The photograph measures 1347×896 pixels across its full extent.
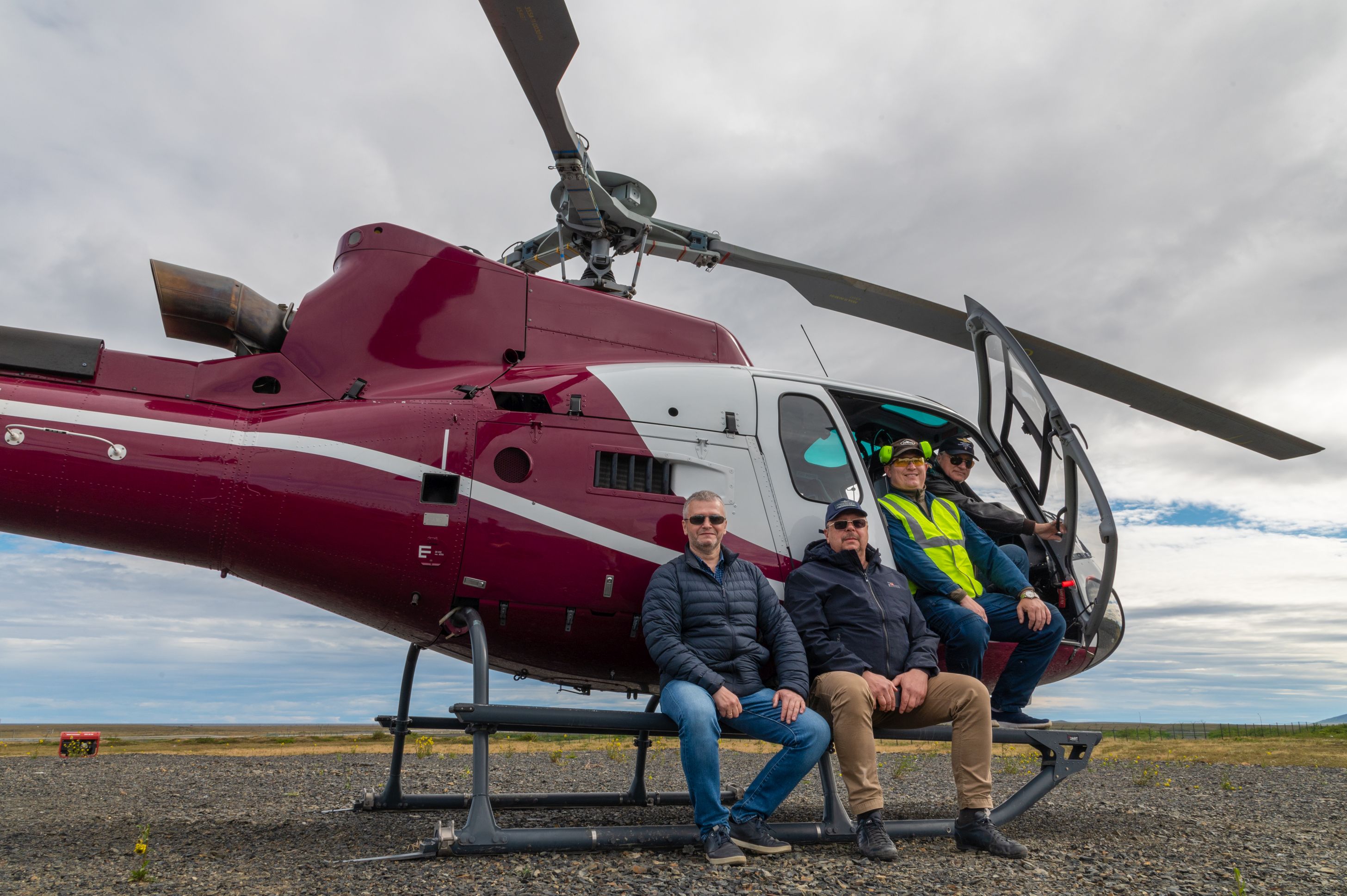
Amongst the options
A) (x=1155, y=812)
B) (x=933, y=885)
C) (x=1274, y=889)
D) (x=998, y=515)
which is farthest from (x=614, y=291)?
(x=1155, y=812)

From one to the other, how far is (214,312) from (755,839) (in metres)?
4.95

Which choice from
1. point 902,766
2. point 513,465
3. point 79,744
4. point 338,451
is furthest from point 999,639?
point 79,744

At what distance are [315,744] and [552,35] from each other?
24288mm

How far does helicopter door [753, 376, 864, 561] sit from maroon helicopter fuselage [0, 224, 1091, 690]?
331 mm

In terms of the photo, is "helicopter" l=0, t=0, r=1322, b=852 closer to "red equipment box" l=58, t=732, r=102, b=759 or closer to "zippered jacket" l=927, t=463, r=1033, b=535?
"zippered jacket" l=927, t=463, r=1033, b=535

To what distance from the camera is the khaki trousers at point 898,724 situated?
4.61m

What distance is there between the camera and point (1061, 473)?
665 cm

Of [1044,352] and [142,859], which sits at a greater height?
[1044,352]

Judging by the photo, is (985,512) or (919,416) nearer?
(985,512)

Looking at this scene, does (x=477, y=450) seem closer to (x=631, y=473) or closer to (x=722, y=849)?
(x=631, y=473)

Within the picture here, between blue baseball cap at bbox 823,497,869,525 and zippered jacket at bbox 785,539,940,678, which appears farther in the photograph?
blue baseball cap at bbox 823,497,869,525

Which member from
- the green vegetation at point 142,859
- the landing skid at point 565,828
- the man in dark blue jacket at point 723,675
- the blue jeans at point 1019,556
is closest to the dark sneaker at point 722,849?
the man in dark blue jacket at point 723,675

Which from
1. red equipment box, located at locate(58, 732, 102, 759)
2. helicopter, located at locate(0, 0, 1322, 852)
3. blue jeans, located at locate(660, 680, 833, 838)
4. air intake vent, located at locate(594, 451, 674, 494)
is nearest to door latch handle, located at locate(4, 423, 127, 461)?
helicopter, located at locate(0, 0, 1322, 852)

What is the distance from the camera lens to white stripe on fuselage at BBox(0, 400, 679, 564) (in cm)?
489
